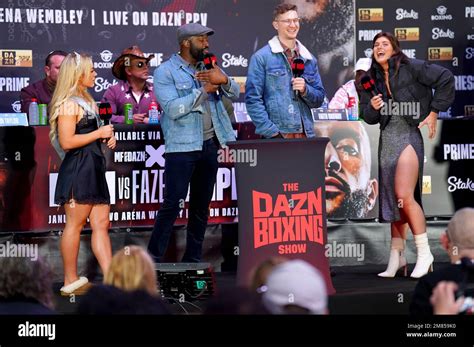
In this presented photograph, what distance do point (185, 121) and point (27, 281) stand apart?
13.5 ft

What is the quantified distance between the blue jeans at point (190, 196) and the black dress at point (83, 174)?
0.56 meters

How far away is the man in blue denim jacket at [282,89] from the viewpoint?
9617mm

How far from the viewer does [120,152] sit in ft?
33.3

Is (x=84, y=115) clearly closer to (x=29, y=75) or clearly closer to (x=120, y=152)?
(x=120, y=152)

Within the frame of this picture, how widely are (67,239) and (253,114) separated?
177 centimetres

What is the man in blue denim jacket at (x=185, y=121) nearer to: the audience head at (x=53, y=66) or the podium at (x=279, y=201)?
the podium at (x=279, y=201)

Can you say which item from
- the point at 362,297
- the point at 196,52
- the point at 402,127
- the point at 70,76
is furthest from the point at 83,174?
the point at 402,127

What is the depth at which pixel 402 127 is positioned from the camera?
9805 mm

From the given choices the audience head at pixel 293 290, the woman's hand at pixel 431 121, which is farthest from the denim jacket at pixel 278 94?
the audience head at pixel 293 290

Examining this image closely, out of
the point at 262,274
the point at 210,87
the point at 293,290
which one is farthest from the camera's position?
the point at 210,87

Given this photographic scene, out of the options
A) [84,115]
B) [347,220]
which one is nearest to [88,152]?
[84,115]
